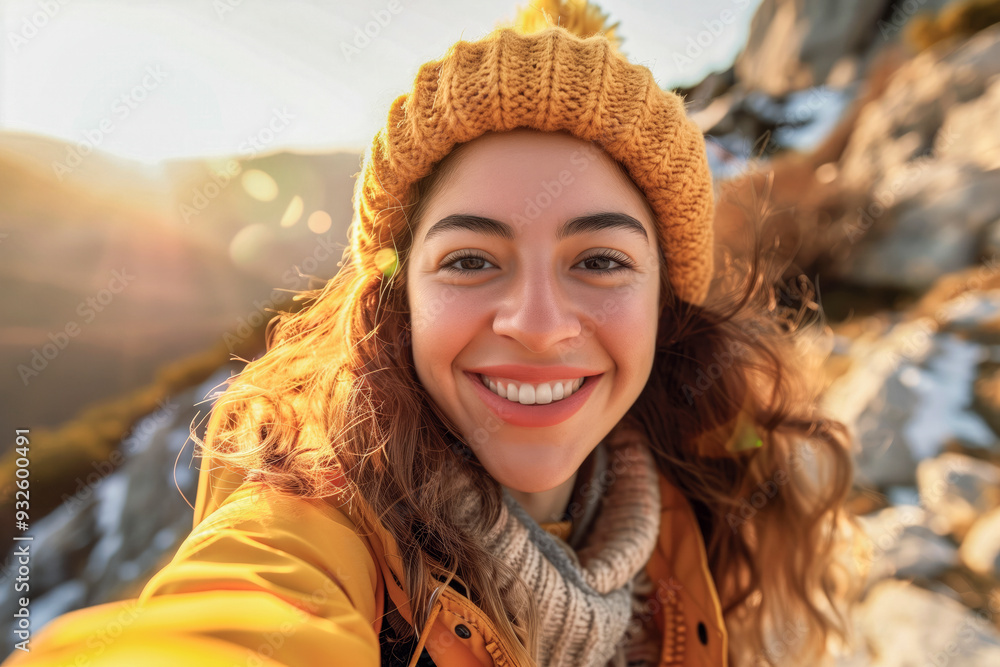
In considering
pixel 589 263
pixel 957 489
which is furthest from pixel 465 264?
pixel 957 489

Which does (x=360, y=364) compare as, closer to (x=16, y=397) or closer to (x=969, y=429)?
(x=16, y=397)

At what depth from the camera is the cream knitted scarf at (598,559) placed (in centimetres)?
126

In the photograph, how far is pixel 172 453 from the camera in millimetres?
2928

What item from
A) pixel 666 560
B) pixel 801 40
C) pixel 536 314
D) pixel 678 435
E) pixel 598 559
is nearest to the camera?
pixel 536 314

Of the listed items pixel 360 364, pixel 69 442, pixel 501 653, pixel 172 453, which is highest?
pixel 360 364

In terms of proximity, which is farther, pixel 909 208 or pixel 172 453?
pixel 909 208

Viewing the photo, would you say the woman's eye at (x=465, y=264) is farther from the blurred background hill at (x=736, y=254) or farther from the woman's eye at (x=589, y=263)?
the blurred background hill at (x=736, y=254)

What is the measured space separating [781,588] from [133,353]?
3052mm

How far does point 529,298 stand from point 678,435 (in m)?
1.00

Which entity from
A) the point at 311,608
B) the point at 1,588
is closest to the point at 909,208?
the point at 311,608

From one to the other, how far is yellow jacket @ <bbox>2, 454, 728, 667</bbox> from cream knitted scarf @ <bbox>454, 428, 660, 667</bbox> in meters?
0.17

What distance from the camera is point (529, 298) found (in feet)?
3.71

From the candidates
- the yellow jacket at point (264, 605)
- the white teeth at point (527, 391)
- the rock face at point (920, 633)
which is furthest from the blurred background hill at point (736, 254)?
the white teeth at point (527, 391)

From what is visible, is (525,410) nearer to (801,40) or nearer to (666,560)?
(666,560)
